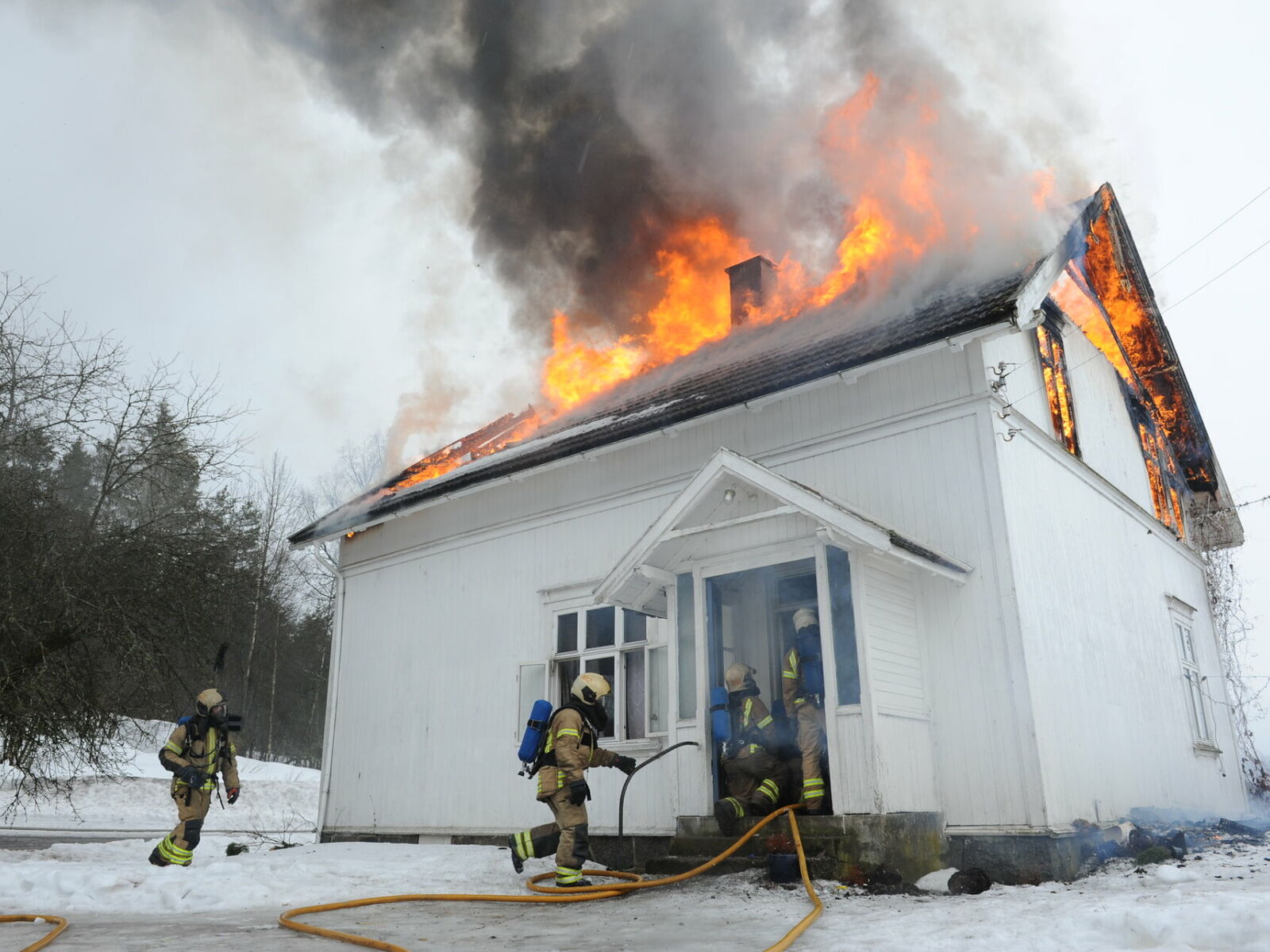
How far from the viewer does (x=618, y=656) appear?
1064 centimetres

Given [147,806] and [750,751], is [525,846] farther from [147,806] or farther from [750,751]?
[147,806]

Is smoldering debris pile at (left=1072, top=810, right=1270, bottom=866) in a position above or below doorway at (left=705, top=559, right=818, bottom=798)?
below

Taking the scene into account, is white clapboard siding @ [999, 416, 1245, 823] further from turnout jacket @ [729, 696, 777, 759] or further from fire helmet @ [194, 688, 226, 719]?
fire helmet @ [194, 688, 226, 719]

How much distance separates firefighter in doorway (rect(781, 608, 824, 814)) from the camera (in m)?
8.08

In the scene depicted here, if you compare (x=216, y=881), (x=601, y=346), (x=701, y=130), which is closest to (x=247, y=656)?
(x=601, y=346)

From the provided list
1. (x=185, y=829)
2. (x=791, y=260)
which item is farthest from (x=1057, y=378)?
(x=185, y=829)

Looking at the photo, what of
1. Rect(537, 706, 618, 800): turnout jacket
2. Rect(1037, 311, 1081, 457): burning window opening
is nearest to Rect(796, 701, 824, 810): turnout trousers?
Rect(537, 706, 618, 800): turnout jacket

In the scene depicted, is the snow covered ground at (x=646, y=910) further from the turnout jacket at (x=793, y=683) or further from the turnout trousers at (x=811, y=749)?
the turnout jacket at (x=793, y=683)

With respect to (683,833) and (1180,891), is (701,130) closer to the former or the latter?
(683,833)

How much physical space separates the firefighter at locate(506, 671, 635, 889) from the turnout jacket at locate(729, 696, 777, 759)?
1144 mm

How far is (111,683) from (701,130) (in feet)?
44.6

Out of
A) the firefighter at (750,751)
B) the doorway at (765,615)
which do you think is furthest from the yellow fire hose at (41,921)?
the doorway at (765,615)

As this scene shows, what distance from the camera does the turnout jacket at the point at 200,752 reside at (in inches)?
361

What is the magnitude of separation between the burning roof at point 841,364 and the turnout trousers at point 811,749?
3.27m
